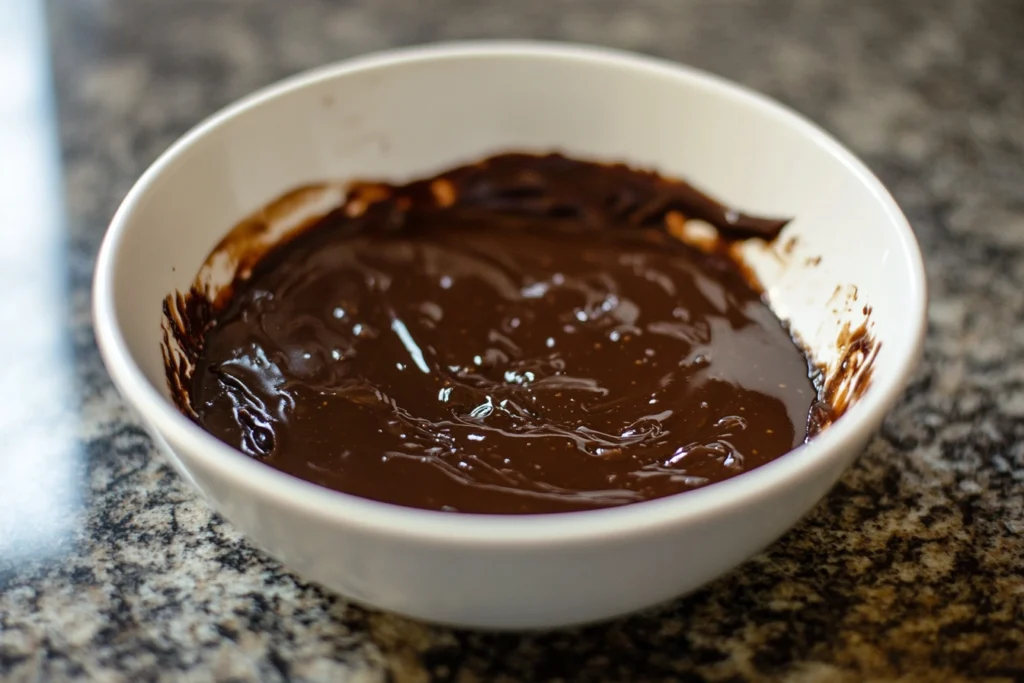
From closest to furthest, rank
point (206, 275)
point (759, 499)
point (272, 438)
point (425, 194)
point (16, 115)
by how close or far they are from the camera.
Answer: point (759, 499), point (272, 438), point (206, 275), point (425, 194), point (16, 115)

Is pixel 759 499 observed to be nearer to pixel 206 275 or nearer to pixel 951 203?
pixel 206 275

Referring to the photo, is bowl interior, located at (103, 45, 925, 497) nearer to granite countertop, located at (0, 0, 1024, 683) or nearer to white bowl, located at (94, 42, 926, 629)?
white bowl, located at (94, 42, 926, 629)

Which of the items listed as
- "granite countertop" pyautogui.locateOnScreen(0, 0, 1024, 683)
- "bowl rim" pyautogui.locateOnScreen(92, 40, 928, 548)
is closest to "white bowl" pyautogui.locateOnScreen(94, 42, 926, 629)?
"bowl rim" pyautogui.locateOnScreen(92, 40, 928, 548)

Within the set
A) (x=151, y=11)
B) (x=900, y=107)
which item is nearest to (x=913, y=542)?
(x=900, y=107)

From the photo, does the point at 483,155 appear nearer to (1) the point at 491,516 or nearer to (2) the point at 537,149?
(2) the point at 537,149

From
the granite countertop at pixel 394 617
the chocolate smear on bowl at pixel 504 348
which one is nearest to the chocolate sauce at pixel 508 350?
the chocolate smear on bowl at pixel 504 348
